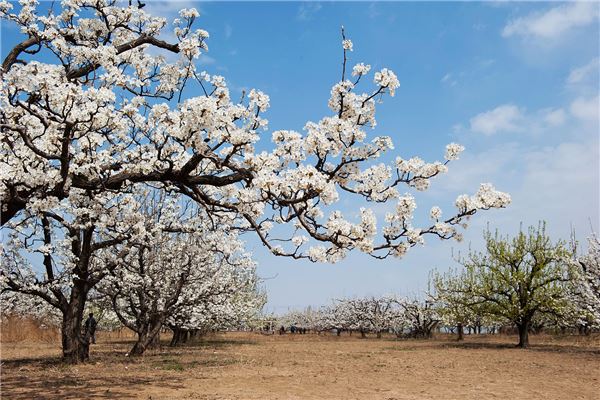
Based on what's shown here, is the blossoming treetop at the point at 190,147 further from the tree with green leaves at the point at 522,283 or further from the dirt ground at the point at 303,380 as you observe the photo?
the tree with green leaves at the point at 522,283

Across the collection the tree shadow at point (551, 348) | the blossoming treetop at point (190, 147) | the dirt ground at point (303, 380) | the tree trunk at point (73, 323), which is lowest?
the tree shadow at point (551, 348)

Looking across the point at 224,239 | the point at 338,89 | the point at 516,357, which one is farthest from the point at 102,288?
the point at 516,357

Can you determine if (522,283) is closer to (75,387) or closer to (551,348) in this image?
(551,348)

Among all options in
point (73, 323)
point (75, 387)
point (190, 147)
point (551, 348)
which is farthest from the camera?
point (551, 348)

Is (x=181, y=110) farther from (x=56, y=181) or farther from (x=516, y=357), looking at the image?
(x=516, y=357)

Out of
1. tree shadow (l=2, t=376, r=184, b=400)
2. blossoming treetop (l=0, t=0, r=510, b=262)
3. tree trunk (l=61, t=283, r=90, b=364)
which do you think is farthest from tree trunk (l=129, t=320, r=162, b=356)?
blossoming treetop (l=0, t=0, r=510, b=262)

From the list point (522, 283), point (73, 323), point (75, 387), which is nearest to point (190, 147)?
point (75, 387)

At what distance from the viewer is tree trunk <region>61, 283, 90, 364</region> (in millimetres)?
17641

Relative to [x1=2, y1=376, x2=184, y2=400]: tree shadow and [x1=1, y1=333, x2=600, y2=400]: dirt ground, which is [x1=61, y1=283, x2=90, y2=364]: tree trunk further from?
[x1=2, y1=376, x2=184, y2=400]: tree shadow

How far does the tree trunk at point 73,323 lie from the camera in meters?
17.6

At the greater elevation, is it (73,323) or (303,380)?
(73,323)

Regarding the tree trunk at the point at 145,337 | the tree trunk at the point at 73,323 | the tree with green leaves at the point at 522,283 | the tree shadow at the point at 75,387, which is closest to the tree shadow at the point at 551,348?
the tree with green leaves at the point at 522,283

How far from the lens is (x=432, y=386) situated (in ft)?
43.5

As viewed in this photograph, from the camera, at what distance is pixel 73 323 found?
17.9 metres
